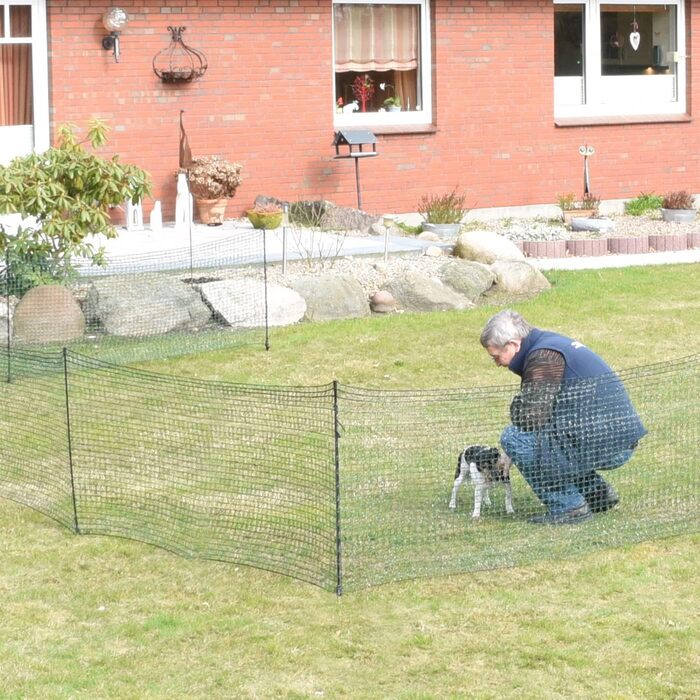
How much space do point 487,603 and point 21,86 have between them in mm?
12793

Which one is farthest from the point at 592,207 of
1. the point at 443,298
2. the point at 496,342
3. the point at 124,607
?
the point at 124,607

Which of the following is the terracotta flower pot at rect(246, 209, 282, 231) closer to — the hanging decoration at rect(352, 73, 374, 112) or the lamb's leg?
the hanging decoration at rect(352, 73, 374, 112)

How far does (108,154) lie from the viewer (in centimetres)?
1800

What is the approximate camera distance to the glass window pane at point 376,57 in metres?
19.8

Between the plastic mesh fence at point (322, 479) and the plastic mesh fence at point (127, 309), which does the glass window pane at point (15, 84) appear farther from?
the plastic mesh fence at point (322, 479)

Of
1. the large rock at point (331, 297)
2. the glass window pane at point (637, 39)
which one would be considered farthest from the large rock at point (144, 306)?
the glass window pane at point (637, 39)

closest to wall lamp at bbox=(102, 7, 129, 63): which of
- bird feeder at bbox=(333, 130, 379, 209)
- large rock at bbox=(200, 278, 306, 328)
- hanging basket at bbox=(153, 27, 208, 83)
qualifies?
hanging basket at bbox=(153, 27, 208, 83)

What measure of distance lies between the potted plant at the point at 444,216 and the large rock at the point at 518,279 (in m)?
3.51

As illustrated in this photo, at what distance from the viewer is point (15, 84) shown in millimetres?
17891

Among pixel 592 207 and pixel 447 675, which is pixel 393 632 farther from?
pixel 592 207

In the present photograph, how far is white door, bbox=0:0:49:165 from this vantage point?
17672 mm

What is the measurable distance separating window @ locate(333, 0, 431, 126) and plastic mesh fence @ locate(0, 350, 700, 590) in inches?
396

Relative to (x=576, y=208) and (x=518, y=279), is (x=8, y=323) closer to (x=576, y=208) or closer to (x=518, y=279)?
(x=518, y=279)

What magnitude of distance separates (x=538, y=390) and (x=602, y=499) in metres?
0.76
